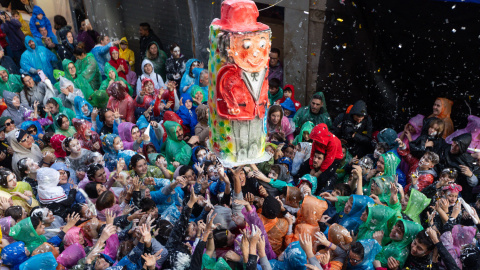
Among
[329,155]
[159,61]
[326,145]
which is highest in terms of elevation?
[159,61]

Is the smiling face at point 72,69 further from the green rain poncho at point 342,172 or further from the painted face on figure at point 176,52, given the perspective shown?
the green rain poncho at point 342,172

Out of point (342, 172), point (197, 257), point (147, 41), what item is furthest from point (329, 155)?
point (147, 41)

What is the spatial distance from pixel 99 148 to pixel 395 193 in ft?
14.2

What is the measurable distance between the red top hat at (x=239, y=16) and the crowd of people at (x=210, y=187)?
1.58 m

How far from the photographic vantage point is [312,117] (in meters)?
7.70

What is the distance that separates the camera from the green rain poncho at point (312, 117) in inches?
300

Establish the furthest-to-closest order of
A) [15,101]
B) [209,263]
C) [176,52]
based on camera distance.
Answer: [176,52]
[15,101]
[209,263]

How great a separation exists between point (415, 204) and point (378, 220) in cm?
75

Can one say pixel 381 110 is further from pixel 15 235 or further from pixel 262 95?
pixel 15 235

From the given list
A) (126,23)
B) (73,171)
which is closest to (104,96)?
(73,171)

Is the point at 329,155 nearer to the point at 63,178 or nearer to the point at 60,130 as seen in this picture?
the point at 63,178

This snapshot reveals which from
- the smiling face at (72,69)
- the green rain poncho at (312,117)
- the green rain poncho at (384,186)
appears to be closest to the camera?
the green rain poncho at (384,186)

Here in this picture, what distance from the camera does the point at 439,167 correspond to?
634 cm

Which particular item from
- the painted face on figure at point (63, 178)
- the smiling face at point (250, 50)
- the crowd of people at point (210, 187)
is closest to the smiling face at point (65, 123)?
the crowd of people at point (210, 187)
